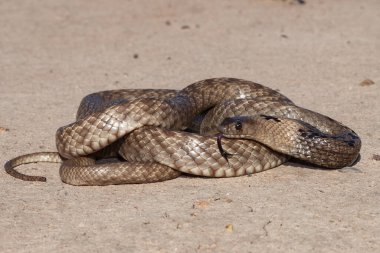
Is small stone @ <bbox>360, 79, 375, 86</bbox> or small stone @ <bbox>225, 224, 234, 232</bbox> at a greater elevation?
small stone @ <bbox>225, 224, 234, 232</bbox>

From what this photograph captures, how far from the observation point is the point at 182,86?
1198 cm

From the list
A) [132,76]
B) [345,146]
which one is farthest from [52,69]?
[345,146]

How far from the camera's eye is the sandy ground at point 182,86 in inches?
251

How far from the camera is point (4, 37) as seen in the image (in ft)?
50.7

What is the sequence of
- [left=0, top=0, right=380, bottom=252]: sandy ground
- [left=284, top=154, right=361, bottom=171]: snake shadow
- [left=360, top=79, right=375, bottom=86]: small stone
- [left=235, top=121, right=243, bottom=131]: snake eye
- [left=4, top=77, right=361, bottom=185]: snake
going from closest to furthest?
[left=0, top=0, right=380, bottom=252]: sandy ground → [left=4, top=77, right=361, bottom=185]: snake → [left=235, top=121, right=243, bottom=131]: snake eye → [left=284, top=154, right=361, bottom=171]: snake shadow → [left=360, top=79, right=375, bottom=86]: small stone

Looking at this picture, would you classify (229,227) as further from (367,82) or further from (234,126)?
(367,82)

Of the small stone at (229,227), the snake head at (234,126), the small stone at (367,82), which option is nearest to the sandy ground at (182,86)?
the small stone at (229,227)

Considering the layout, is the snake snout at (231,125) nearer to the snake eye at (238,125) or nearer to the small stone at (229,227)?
the snake eye at (238,125)

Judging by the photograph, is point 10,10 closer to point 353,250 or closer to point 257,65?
point 257,65

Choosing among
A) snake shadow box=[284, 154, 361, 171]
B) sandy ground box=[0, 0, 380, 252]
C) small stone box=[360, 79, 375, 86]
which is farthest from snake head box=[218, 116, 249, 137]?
small stone box=[360, 79, 375, 86]

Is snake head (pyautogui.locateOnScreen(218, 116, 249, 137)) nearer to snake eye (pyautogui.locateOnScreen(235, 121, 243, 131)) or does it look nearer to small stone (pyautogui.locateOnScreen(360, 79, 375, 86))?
snake eye (pyautogui.locateOnScreen(235, 121, 243, 131))

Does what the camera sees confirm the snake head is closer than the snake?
No

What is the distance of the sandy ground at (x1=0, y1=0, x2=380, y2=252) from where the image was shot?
20.9 ft

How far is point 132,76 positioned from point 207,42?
272 cm
